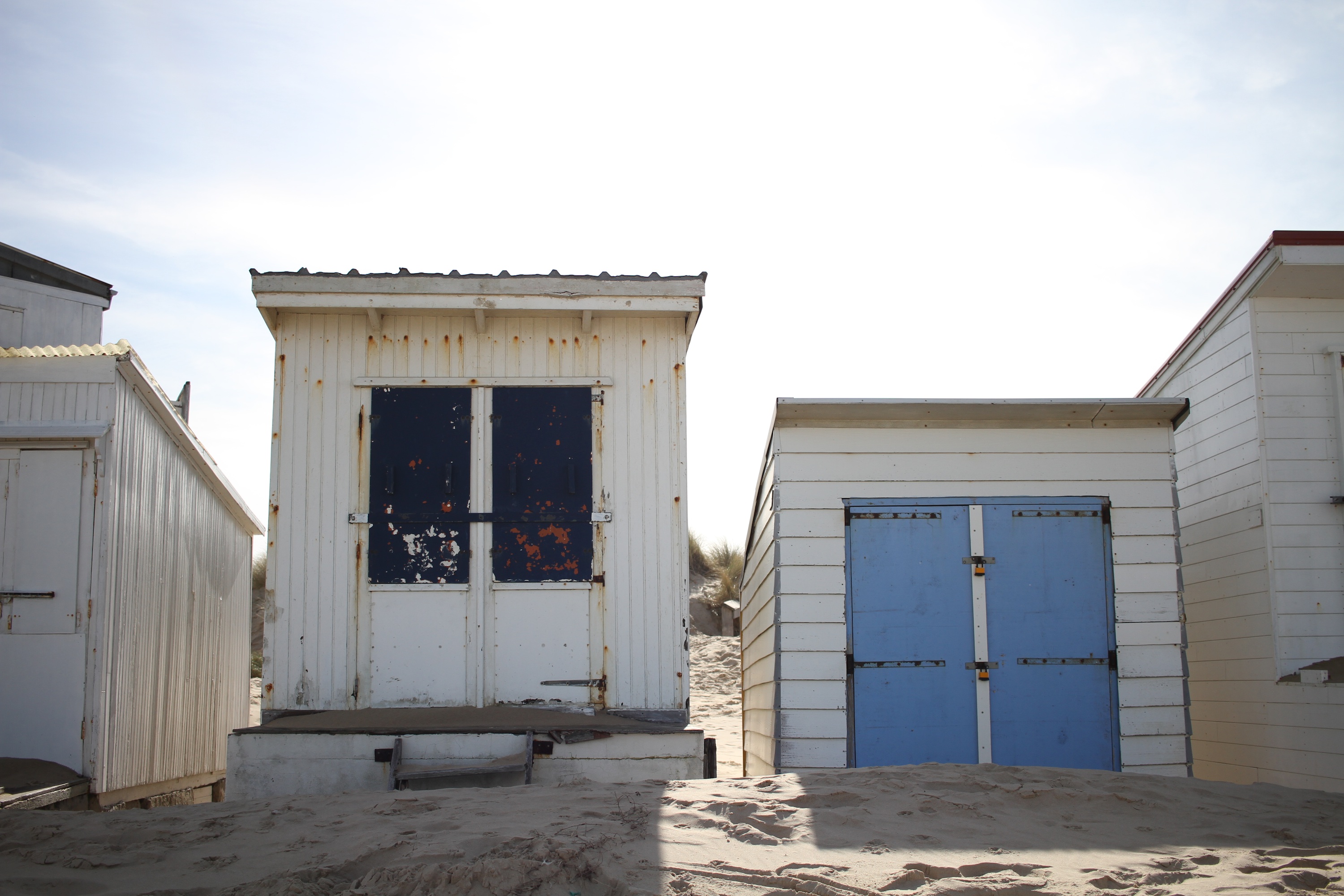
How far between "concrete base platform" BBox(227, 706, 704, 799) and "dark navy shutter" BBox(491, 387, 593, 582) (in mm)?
1131

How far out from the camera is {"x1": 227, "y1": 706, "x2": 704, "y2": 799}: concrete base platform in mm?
6266

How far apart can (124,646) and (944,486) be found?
6.02m

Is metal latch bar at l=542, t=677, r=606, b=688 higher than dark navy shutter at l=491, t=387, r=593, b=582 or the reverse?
the reverse

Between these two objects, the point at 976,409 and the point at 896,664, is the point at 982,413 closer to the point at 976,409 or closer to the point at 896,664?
the point at 976,409

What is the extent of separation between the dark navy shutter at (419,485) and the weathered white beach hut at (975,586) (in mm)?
2284

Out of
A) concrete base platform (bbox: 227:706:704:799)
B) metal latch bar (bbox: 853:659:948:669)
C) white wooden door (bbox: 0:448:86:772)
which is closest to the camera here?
concrete base platform (bbox: 227:706:704:799)

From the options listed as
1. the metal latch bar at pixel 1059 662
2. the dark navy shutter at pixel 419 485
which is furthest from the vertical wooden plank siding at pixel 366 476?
the metal latch bar at pixel 1059 662

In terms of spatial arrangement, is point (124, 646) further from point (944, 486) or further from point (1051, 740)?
point (1051, 740)

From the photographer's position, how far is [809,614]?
695 cm

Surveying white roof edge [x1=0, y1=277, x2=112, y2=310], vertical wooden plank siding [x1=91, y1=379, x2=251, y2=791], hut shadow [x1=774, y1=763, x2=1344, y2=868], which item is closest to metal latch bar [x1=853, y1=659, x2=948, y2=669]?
hut shadow [x1=774, y1=763, x2=1344, y2=868]

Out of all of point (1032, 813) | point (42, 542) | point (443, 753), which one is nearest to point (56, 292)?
point (42, 542)

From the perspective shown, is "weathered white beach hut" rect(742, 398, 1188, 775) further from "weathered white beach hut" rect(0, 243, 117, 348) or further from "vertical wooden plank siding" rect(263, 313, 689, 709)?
"weathered white beach hut" rect(0, 243, 117, 348)

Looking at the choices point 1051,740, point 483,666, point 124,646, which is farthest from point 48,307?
point 1051,740

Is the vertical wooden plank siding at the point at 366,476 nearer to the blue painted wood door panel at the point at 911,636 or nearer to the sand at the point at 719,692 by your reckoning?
the blue painted wood door panel at the point at 911,636
